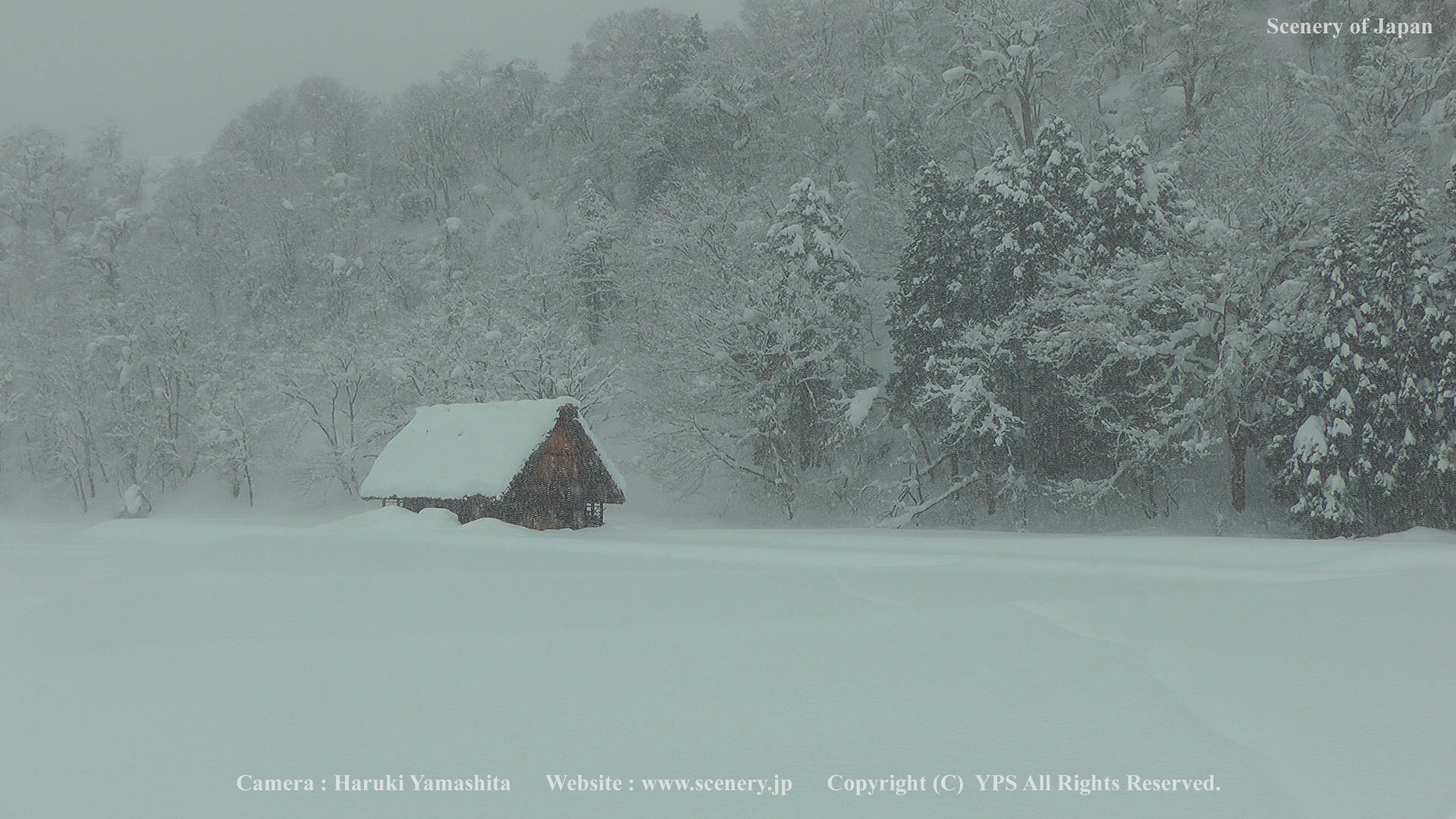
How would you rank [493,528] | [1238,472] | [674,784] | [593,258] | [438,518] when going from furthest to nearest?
[593,258] < [438,518] < [1238,472] < [493,528] < [674,784]

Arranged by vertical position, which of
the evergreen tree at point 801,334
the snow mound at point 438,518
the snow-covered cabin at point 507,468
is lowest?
the snow mound at point 438,518

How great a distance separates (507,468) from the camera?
27.6m

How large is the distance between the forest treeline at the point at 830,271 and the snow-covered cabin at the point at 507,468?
5.72m

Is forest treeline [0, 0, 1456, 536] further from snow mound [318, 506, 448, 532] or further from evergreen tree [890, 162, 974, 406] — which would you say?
snow mound [318, 506, 448, 532]

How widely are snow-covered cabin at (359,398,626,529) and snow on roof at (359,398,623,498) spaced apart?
3 centimetres

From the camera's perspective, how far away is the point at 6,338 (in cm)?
5059

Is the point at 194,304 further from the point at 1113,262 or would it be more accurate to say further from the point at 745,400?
the point at 1113,262

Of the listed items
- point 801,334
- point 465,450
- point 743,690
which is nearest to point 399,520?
point 465,450

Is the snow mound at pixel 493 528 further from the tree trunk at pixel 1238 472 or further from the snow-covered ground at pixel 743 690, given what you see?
the tree trunk at pixel 1238 472

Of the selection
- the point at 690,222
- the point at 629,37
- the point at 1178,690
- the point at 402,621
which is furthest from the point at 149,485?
the point at 1178,690

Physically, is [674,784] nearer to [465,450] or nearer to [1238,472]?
[465,450]

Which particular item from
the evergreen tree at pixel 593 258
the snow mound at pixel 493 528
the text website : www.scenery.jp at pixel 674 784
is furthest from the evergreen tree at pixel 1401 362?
the evergreen tree at pixel 593 258

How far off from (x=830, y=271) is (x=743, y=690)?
2864 centimetres

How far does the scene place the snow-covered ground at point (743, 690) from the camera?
16.7 ft
